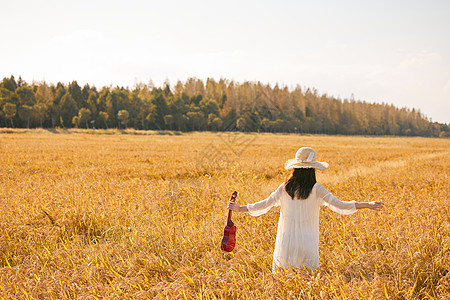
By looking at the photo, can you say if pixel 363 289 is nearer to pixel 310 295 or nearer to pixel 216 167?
pixel 310 295

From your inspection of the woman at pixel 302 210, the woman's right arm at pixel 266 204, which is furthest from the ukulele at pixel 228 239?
the woman at pixel 302 210

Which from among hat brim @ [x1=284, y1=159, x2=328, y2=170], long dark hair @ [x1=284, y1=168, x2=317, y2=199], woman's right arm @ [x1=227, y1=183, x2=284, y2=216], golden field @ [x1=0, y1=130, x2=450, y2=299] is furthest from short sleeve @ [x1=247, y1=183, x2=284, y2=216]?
golden field @ [x1=0, y1=130, x2=450, y2=299]

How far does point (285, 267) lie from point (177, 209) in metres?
3.51

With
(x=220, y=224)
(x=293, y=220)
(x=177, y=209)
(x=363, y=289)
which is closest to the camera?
(x=363, y=289)

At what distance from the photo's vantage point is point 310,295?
Answer: 2498mm

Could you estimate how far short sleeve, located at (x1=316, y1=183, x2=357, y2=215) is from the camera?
2.80 meters

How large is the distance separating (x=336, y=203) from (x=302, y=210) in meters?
0.32

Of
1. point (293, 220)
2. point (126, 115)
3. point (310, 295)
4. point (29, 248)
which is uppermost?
point (126, 115)

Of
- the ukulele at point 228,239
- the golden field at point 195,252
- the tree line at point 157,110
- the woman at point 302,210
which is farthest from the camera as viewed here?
the tree line at point 157,110

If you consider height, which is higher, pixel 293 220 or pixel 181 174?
pixel 293 220

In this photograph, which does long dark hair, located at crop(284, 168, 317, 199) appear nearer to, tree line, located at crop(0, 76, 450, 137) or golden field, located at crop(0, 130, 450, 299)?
golden field, located at crop(0, 130, 450, 299)

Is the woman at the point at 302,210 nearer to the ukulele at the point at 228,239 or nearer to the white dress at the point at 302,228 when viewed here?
the white dress at the point at 302,228

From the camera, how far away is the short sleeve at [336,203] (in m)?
2.80

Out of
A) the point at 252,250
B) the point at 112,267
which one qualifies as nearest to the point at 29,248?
the point at 112,267
